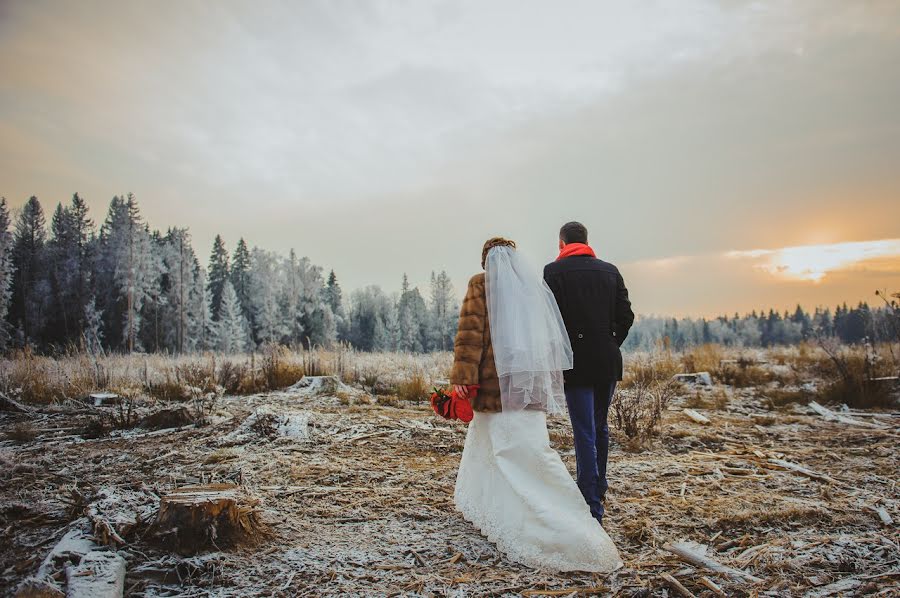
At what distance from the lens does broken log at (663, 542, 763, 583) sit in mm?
2912

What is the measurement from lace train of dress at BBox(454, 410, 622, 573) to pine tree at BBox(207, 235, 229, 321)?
54772 millimetres

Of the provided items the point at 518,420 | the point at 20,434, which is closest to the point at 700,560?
the point at 518,420

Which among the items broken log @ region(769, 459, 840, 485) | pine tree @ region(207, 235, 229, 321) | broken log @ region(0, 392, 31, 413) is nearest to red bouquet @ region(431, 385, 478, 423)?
broken log @ region(769, 459, 840, 485)

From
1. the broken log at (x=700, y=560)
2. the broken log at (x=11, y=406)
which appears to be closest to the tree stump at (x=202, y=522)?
the broken log at (x=700, y=560)

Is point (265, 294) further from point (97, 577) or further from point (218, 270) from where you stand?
point (97, 577)

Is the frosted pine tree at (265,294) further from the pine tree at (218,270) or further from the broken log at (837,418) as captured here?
the broken log at (837,418)

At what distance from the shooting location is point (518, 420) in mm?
3406

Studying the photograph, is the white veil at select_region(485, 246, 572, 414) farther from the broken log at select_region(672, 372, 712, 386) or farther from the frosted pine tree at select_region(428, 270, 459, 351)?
the frosted pine tree at select_region(428, 270, 459, 351)

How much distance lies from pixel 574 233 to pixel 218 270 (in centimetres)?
5701

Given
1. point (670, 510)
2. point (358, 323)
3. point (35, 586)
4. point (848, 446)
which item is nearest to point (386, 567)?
point (35, 586)

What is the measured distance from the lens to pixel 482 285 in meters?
3.65

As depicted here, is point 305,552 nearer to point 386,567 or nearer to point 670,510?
point 386,567

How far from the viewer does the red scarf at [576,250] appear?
12.6 ft

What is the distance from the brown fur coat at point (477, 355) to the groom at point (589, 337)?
592mm
